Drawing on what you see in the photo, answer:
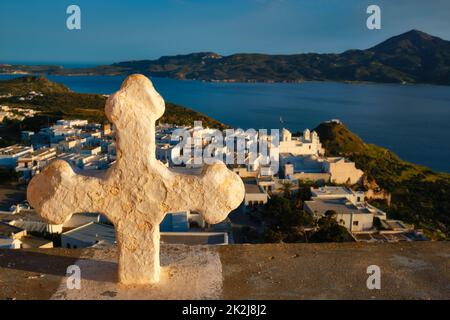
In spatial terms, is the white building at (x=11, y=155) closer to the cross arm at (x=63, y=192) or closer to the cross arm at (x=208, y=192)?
the cross arm at (x=63, y=192)

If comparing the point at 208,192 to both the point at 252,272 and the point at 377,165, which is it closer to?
the point at 252,272

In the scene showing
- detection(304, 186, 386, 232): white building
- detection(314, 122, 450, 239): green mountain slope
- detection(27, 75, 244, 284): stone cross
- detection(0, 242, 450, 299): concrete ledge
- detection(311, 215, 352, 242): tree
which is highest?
detection(27, 75, 244, 284): stone cross

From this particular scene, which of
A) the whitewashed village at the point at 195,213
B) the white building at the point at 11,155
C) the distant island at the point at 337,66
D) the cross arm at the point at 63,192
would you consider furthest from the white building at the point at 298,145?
the distant island at the point at 337,66

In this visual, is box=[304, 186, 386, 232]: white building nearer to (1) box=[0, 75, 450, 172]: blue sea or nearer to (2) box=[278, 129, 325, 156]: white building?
(2) box=[278, 129, 325, 156]: white building

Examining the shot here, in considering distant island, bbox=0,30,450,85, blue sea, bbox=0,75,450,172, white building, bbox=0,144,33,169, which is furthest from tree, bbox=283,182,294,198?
distant island, bbox=0,30,450,85

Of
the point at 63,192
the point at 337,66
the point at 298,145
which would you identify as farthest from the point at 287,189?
the point at 337,66

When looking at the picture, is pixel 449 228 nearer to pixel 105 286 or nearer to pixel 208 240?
pixel 208 240

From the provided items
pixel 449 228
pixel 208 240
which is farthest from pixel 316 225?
pixel 449 228
